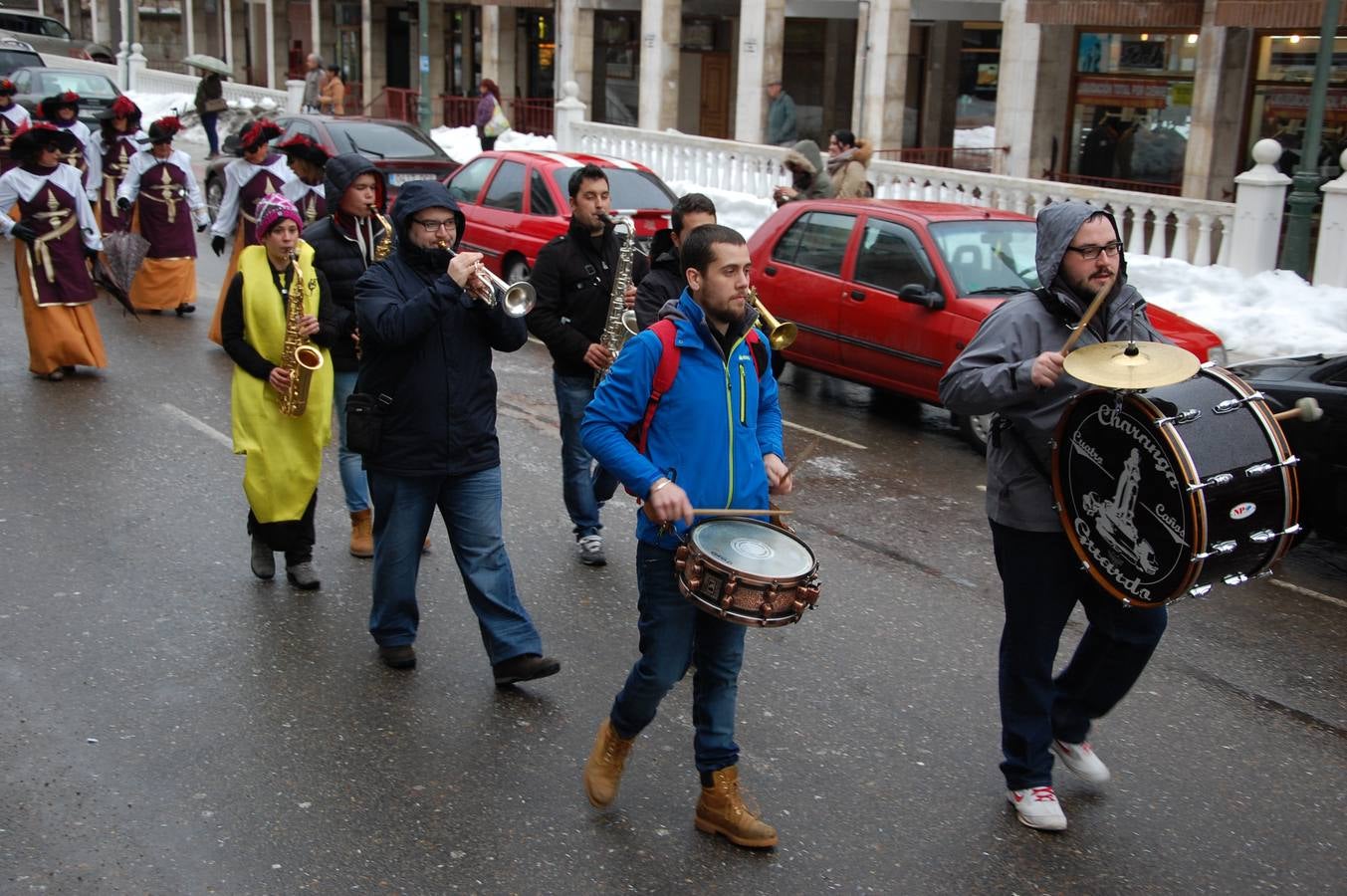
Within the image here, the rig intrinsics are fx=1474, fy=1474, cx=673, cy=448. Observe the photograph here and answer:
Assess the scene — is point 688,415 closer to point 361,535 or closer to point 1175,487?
point 1175,487

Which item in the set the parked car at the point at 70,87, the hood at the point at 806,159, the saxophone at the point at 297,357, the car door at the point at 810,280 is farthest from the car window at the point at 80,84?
the saxophone at the point at 297,357

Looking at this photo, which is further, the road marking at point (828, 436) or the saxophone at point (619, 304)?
the road marking at point (828, 436)

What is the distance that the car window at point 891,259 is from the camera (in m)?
10.3

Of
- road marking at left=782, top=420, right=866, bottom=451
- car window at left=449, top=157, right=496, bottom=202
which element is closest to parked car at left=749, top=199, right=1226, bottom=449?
road marking at left=782, top=420, right=866, bottom=451

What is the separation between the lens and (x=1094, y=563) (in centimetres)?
446

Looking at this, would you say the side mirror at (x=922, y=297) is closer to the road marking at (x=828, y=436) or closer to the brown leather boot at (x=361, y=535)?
the road marking at (x=828, y=436)

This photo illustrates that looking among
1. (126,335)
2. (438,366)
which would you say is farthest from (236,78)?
(438,366)

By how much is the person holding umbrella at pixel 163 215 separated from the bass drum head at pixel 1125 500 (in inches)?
393

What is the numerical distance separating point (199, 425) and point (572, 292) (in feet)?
12.0

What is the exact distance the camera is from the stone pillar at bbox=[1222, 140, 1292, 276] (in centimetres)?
1462

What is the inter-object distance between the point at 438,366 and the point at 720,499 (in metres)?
1.53

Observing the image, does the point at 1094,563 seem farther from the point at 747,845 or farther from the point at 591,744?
the point at 591,744

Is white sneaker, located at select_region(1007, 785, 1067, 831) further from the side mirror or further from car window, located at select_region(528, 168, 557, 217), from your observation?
car window, located at select_region(528, 168, 557, 217)

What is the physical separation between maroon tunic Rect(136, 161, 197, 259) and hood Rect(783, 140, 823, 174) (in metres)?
5.74
